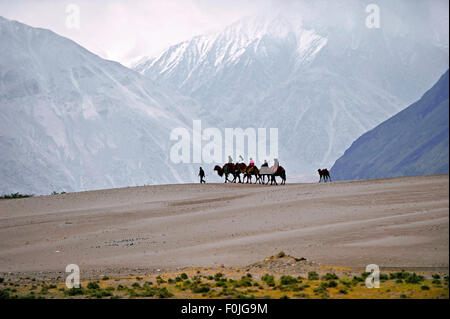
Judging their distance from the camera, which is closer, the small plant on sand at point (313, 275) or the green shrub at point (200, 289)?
the green shrub at point (200, 289)

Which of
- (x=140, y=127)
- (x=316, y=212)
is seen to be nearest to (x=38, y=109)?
(x=140, y=127)

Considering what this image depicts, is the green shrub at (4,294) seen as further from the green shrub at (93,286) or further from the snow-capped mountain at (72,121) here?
the snow-capped mountain at (72,121)

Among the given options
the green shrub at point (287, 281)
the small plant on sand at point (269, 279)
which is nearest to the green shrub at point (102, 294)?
the small plant on sand at point (269, 279)

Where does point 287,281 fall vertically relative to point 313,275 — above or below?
below

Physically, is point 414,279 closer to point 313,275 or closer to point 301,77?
point 313,275

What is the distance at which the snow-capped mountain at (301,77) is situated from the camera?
14625 cm

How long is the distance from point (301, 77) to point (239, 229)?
13239cm

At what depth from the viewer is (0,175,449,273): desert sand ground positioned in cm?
2190

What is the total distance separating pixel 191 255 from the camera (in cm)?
2603

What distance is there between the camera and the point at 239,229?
3103 centimetres

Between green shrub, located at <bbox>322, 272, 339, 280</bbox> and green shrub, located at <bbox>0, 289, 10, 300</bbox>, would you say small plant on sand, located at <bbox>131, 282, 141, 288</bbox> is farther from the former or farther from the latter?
green shrub, located at <bbox>322, 272, 339, 280</bbox>

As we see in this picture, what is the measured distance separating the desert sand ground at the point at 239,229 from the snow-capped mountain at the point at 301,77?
9350 cm

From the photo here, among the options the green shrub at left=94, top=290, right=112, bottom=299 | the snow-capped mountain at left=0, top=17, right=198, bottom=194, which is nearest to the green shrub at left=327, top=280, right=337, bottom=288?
the green shrub at left=94, top=290, right=112, bottom=299

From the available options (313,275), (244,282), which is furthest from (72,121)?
(313,275)
